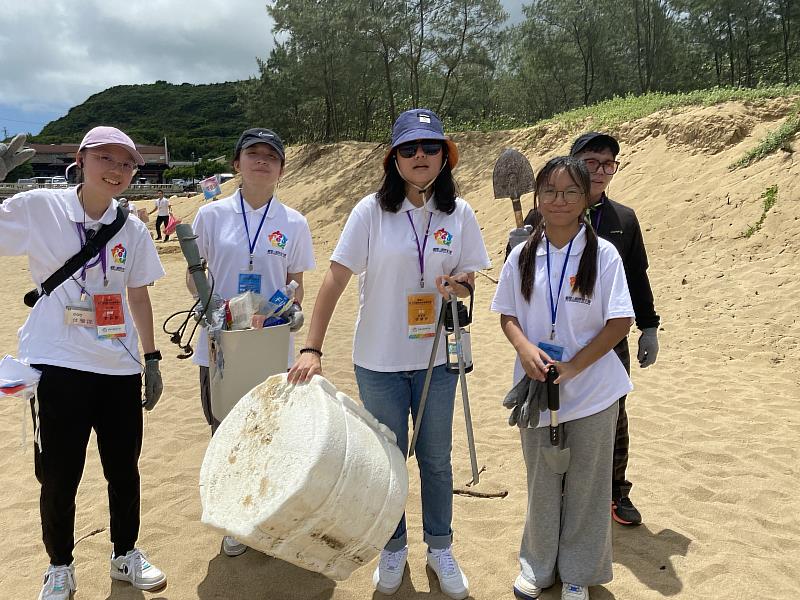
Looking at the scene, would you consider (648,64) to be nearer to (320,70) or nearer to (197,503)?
(320,70)

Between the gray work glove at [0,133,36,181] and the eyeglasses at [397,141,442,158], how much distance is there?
157cm

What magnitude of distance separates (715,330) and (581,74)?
24.7 metres

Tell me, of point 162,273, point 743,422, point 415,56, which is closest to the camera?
point 162,273

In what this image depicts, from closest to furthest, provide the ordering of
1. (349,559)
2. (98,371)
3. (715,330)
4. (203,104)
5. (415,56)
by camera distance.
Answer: (349,559)
(98,371)
(715,330)
(415,56)
(203,104)

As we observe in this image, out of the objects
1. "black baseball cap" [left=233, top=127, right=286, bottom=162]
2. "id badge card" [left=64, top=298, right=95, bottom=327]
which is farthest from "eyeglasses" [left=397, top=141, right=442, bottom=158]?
"id badge card" [left=64, top=298, right=95, bottom=327]

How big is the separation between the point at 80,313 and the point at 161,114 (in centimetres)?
13809

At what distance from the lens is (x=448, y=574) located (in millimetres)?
2568

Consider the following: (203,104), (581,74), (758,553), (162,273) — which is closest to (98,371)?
(162,273)

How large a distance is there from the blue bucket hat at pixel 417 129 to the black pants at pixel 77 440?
1.51 metres

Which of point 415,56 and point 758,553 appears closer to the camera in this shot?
point 758,553

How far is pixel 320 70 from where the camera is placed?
81.4 feet

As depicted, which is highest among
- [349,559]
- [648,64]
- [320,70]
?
[320,70]

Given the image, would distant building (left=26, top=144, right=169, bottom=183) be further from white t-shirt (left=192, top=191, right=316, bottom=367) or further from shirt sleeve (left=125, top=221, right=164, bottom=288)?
shirt sleeve (left=125, top=221, right=164, bottom=288)

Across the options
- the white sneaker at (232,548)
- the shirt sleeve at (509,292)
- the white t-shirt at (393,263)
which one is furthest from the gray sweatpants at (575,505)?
the white sneaker at (232,548)
